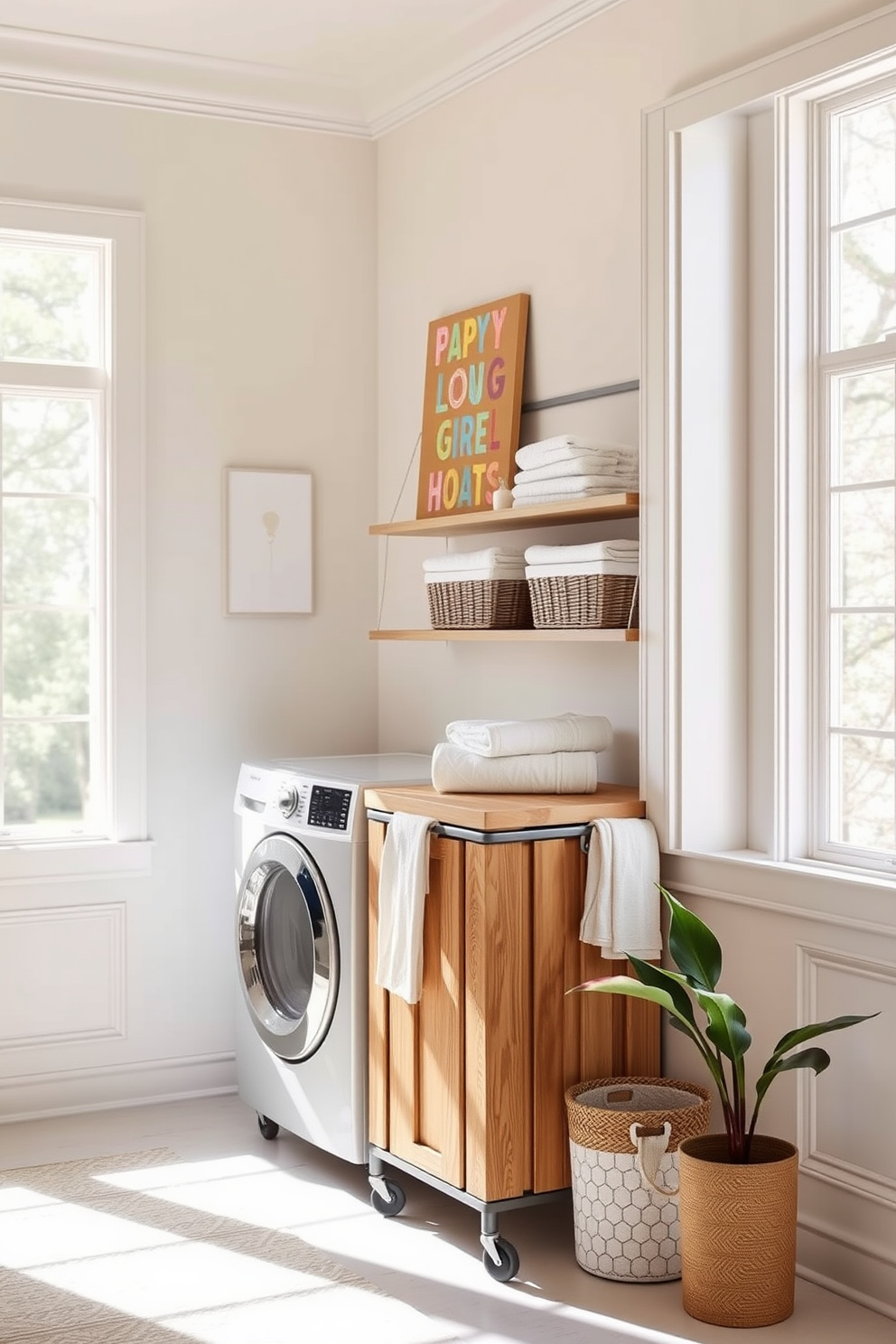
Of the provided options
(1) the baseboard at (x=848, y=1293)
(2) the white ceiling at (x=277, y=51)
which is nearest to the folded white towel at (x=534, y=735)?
(1) the baseboard at (x=848, y=1293)

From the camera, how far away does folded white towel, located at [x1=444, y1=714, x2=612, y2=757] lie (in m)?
3.05

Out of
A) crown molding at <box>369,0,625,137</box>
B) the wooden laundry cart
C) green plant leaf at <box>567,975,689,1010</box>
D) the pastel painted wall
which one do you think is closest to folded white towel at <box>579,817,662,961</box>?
the wooden laundry cart

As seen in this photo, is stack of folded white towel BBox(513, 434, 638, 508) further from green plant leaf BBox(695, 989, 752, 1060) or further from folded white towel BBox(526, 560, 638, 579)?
green plant leaf BBox(695, 989, 752, 1060)

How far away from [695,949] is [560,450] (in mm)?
1120

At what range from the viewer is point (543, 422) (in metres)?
3.63

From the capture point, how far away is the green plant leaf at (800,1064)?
2.55 metres

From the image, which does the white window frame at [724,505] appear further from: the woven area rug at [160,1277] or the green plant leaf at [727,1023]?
the woven area rug at [160,1277]

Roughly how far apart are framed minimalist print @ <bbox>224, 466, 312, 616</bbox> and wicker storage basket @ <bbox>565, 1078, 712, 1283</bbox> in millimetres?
1876

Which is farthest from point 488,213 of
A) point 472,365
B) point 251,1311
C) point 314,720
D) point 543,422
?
point 251,1311

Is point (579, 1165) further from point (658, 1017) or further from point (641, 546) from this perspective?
point (641, 546)

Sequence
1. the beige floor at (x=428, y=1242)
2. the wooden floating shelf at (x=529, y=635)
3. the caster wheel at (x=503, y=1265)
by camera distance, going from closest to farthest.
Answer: the beige floor at (x=428, y=1242), the caster wheel at (x=503, y=1265), the wooden floating shelf at (x=529, y=635)

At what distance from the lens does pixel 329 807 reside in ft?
11.0

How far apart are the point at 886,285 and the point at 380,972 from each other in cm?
172

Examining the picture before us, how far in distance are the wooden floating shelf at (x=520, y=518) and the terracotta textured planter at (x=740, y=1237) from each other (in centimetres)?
131
